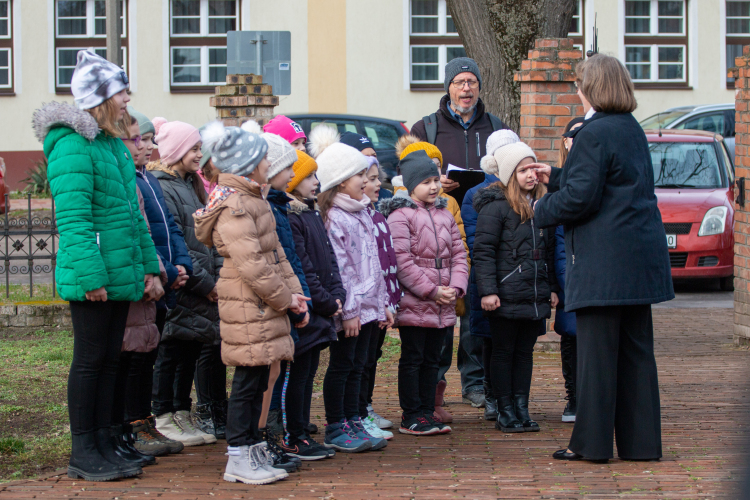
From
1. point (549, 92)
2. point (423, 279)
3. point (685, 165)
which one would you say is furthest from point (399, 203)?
point (685, 165)

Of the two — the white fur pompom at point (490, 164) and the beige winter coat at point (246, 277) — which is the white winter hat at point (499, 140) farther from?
the beige winter coat at point (246, 277)

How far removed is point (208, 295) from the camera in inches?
207

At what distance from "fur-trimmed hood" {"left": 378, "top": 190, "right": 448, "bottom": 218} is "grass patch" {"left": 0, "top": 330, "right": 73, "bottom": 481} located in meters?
2.33

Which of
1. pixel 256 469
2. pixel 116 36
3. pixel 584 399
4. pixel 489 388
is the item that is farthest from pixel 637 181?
pixel 116 36

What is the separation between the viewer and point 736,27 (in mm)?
25531

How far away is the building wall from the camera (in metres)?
24.3

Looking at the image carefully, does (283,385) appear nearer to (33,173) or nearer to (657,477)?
(657,477)

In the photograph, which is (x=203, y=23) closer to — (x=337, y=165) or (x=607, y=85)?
(x=337, y=165)

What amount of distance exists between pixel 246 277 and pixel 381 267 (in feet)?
3.95

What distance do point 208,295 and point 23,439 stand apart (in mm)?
1453

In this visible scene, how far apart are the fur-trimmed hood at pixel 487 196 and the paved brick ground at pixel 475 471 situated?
4.58ft

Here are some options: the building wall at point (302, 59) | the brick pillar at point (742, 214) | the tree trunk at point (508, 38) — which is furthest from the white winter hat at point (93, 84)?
the building wall at point (302, 59)

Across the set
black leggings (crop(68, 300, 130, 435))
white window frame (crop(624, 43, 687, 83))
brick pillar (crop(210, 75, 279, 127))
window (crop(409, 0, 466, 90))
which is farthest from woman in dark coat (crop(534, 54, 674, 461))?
white window frame (crop(624, 43, 687, 83))

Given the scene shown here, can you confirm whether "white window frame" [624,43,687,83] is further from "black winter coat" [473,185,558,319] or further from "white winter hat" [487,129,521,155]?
"black winter coat" [473,185,558,319]
